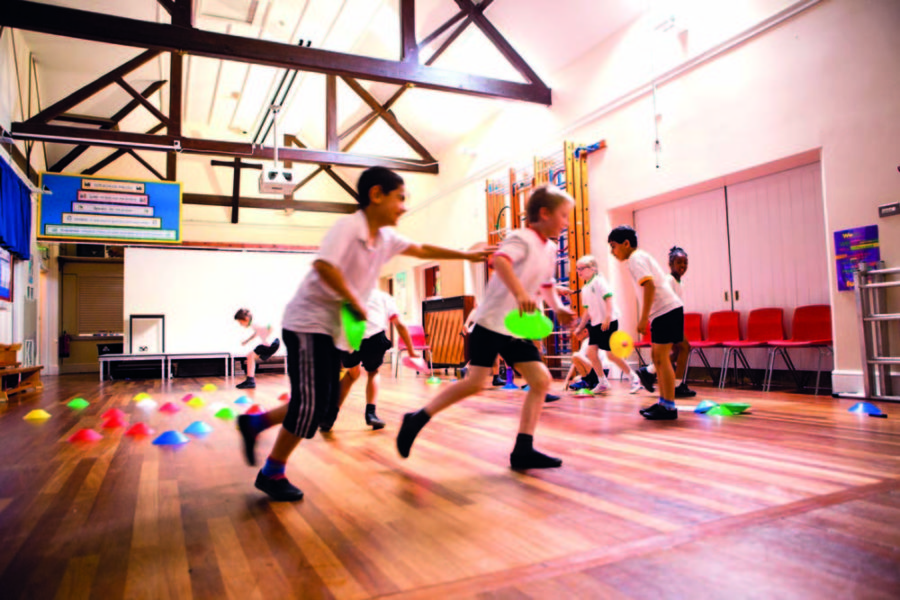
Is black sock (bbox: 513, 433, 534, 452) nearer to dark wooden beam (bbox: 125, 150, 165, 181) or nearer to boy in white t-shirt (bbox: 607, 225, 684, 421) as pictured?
boy in white t-shirt (bbox: 607, 225, 684, 421)

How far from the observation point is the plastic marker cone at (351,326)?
2.15m

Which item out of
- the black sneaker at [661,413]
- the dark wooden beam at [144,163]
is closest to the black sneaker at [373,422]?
the black sneaker at [661,413]

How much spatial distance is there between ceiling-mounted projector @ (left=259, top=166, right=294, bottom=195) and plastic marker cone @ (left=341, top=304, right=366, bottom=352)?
28.8 feet

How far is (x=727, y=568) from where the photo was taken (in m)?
1.41

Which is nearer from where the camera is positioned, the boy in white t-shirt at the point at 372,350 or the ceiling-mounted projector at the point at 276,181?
the boy in white t-shirt at the point at 372,350

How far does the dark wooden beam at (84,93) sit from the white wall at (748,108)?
6.49m

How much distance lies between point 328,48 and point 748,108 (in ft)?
25.6

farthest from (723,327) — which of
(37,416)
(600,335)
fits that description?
(37,416)

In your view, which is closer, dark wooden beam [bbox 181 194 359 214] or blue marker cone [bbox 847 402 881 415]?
blue marker cone [bbox 847 402 881 415]

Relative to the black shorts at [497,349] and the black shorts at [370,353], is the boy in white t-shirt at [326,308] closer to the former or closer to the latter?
the black shorts at [497,349]

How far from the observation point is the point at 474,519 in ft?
6.16

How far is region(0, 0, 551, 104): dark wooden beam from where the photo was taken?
241 inches

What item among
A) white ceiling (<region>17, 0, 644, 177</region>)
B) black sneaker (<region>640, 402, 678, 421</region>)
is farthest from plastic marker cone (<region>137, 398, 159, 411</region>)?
white ceiling (<region>17, 0, 644, 177</region>)

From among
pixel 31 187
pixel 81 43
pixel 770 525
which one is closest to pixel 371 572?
pixel 770 525
